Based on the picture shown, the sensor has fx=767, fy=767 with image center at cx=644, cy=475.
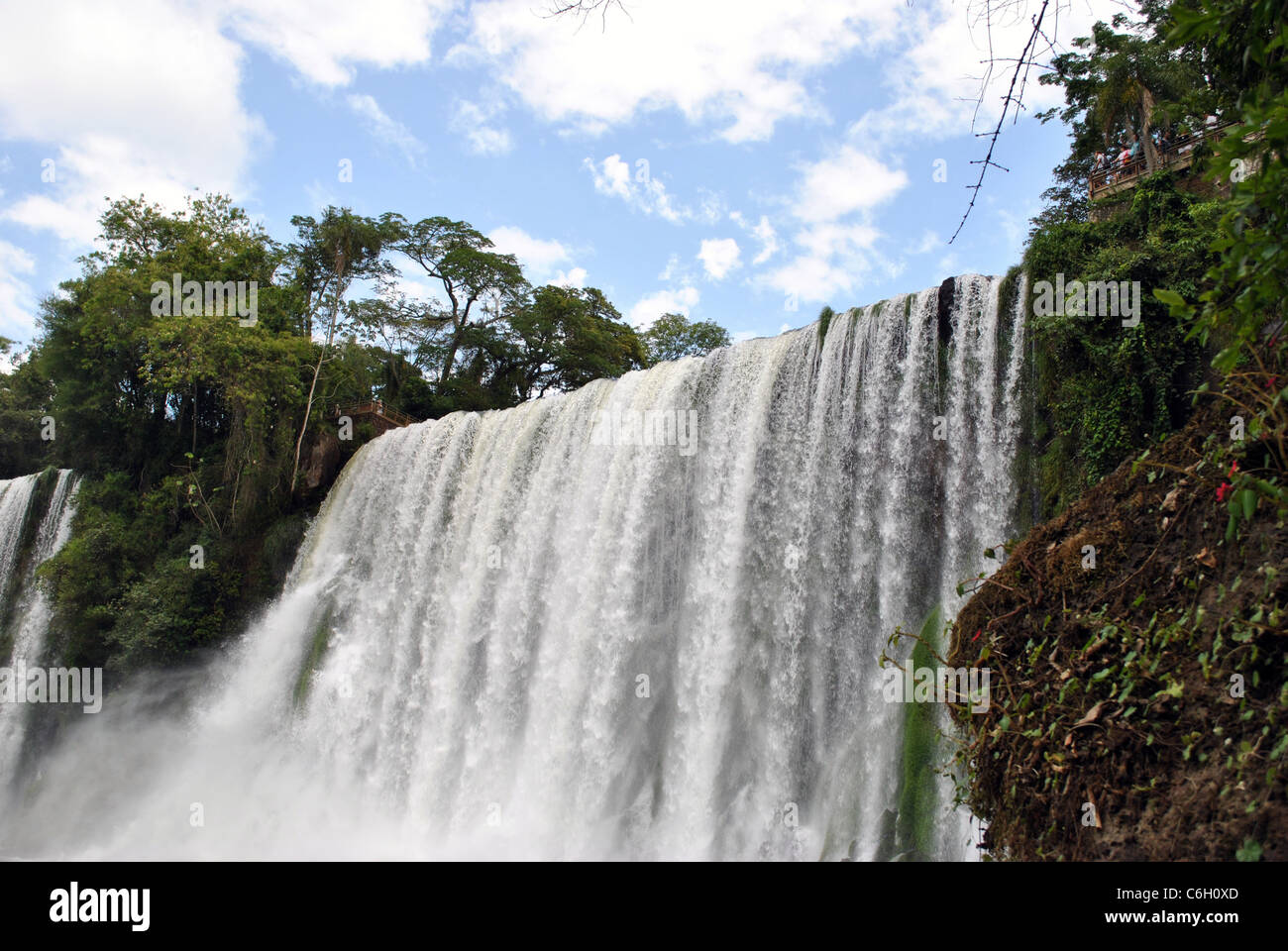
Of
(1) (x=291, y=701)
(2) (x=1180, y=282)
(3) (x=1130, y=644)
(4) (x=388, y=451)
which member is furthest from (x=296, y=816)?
(2) (x=1180, y=282)

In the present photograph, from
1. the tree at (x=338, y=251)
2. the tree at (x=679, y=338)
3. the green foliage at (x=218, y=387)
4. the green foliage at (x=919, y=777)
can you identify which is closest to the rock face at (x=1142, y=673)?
the green foliage at (x=919, y=777)

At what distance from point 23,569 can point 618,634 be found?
17.7m

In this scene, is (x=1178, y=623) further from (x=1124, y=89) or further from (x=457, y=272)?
(x=457, y=272)

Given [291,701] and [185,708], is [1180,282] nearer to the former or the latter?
[291,701]

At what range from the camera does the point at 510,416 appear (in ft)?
48.6

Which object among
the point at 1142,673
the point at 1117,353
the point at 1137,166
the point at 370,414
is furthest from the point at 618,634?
the point at 1137,166

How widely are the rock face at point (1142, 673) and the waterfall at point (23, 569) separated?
20.6 meters

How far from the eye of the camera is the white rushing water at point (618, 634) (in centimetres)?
888

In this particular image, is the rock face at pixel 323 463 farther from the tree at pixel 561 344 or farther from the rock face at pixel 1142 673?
the rock face at pixel 1142 673

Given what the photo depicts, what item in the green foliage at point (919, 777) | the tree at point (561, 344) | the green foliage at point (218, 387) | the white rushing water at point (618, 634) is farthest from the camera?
the tree at point (561, 344)

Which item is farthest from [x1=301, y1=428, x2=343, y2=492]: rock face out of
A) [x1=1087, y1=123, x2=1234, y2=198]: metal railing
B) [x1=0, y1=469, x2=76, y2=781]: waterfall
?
[x1=1087, y1=123, x2=1234, y2=198]: metal railing

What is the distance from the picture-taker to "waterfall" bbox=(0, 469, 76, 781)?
57.5 feet

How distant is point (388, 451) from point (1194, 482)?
581 inches
